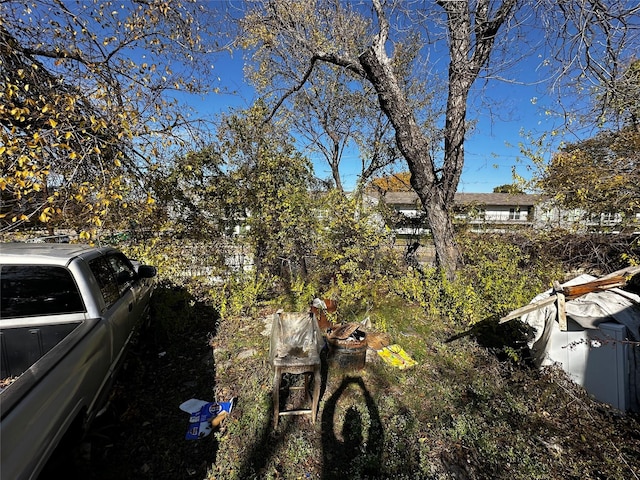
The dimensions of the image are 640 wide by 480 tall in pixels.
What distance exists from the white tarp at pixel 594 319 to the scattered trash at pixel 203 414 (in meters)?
3.59

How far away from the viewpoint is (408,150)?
241 inches

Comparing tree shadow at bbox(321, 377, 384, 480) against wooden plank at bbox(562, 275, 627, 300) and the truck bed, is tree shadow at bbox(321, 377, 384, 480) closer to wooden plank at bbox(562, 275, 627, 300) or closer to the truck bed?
the truck bed

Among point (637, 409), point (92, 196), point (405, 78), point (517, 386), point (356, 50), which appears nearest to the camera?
point (637, 409)

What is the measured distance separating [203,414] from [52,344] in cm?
147

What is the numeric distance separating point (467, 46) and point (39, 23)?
689cm

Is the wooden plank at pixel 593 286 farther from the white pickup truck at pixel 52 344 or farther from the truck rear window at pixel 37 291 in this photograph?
the truck rear window at pixel 37 291

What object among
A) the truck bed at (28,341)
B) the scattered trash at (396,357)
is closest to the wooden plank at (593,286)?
the scattered trash at (396,357)

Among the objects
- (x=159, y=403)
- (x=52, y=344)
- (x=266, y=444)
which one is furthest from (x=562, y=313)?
(x=52, y=344)

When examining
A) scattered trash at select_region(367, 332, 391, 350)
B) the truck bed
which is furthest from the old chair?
the truck bed

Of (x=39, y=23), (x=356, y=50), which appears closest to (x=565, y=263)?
(x=356, y=50)

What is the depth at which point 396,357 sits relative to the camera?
4172mm

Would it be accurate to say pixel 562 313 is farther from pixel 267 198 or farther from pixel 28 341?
pixel 28 341

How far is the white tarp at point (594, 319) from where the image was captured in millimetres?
3084

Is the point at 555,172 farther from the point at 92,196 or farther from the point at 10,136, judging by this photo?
the point at 10,136
